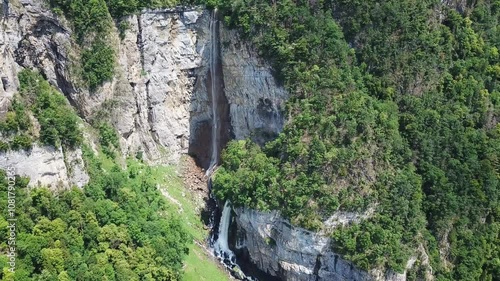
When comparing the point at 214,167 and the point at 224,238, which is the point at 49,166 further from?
the point at 214,167

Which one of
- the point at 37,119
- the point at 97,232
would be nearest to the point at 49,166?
the point at 37,119

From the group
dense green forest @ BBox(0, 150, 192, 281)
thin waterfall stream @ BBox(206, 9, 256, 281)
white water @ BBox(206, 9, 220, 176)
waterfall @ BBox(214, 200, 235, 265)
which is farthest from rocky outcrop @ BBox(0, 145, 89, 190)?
white water @ BBox(206, 9, 220, 176)

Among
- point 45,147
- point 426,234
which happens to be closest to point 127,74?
point 45,147

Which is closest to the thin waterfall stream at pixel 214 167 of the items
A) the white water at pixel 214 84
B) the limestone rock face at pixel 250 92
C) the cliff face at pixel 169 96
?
the white water at pixel 214 84

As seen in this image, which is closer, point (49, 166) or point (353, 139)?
point (49, 166)

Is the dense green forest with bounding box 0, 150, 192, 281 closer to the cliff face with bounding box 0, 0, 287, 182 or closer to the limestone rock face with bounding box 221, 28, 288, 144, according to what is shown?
the cliff face with bounding box 0, 0, 287, 182

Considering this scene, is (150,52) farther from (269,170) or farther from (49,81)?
(269,170)
